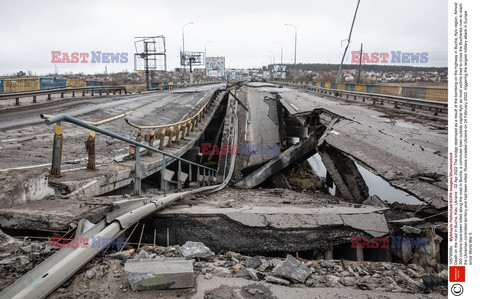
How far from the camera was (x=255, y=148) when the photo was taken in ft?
41.2

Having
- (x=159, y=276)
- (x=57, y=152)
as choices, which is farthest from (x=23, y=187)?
(x=159, y=276)

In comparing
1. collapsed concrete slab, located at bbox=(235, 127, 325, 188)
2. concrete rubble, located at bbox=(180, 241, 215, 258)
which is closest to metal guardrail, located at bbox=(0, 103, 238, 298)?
concrete rubble, located at bbox=(180, 241, 215, 258)

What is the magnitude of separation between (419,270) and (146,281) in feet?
8.95

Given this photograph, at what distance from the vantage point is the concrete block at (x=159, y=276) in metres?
2.70

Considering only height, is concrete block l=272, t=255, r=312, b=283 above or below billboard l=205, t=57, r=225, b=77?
below

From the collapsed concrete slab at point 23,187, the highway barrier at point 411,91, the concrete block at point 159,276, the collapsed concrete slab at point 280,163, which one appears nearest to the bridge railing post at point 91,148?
the collapsed concrete slab at point 23,187

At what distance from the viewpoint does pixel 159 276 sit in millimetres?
2717

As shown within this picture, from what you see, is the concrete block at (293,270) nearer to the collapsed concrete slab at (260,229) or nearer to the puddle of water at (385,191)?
the collapsed concrete slab at (260,229)

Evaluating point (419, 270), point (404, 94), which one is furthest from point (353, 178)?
point (404, 94)

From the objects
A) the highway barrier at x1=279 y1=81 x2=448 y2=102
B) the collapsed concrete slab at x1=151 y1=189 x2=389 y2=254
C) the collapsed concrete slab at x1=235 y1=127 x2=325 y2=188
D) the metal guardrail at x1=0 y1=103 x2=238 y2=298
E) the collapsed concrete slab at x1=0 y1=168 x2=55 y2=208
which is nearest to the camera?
the metal guardrail at x1=0 y1=103 x2=238 y2=298

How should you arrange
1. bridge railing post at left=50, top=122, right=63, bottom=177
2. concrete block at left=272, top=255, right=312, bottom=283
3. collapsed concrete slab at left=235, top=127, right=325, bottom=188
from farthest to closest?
collapsed concrete slab at left=235, top=127, right=325, bottom=188 < bridge railing post at left=50, top=122, right=63, bottom=177 < concrete block at left=272, top=255, right=312, bottom=283

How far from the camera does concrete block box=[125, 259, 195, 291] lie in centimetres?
270

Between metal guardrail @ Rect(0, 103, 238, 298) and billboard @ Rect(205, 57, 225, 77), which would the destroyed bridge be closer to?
metal guardrail @ Rect(0, 103, 238, 298)

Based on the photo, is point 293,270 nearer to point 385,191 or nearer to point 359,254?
point 359,254
